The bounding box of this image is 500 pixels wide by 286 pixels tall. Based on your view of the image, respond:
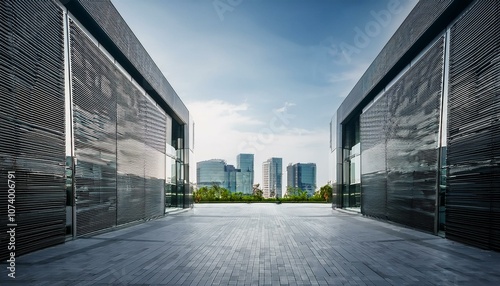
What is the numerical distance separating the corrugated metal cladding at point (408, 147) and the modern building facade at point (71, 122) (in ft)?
40.2

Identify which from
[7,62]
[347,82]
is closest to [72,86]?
[7,62]

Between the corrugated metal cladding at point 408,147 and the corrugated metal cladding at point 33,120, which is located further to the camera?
the corrugated metal cladding at point 408,147

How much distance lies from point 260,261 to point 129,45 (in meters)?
12.1

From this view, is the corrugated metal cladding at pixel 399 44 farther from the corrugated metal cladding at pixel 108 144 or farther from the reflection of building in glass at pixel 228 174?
the reflection of building in glass at pixel 228 174

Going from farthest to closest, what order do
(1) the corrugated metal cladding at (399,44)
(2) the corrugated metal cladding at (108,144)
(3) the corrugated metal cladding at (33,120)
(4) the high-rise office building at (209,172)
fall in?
1. (4) the high-rise office building at (209,172)
2. (1) the corrugated metal cladding at (399,44)
3. (2) the corrugated metal cladding at (108,144)
4. (3) the corrugated metal cladding at (33,120)

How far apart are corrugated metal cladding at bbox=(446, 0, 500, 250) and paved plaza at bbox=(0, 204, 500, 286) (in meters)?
0.73

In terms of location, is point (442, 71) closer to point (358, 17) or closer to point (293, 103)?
point (358, 17)

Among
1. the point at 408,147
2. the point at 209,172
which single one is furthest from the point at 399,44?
the point at 209,172

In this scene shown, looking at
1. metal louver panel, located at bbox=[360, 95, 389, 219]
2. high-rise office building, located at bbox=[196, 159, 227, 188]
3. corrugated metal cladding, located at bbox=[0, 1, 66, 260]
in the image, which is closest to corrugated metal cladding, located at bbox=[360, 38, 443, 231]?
metal louver panel, located at bbox=[360, 95, 389, 219]

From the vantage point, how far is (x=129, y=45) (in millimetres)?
15336

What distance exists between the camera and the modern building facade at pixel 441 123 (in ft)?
30.1

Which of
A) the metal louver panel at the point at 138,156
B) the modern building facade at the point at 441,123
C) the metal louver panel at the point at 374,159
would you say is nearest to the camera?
the modern building facade at the point at 441,123

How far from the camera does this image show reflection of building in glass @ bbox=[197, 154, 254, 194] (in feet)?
523

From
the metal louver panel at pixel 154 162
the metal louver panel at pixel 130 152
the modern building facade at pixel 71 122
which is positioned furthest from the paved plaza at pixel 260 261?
the metal louver panel at pixel 154 162
